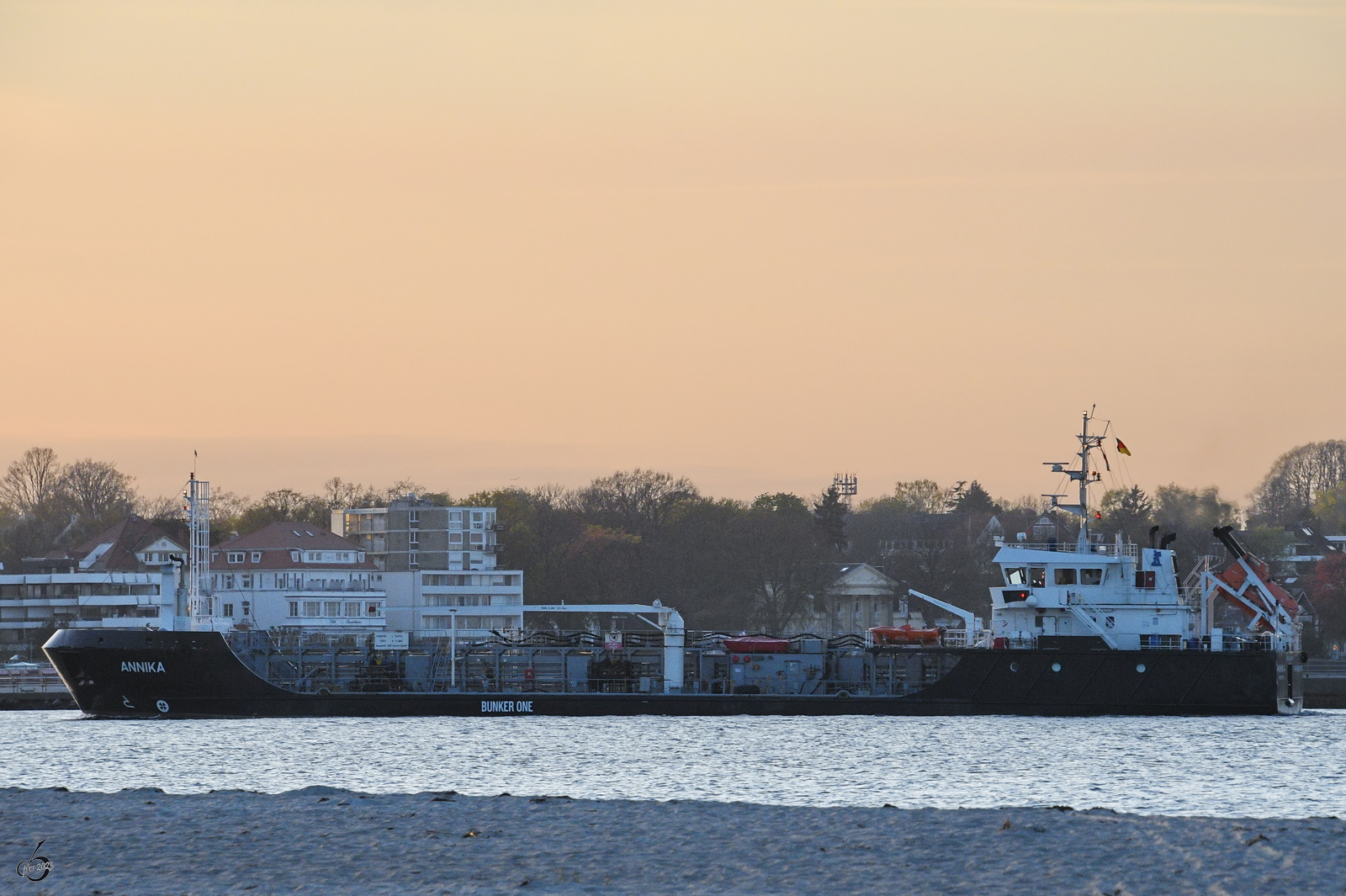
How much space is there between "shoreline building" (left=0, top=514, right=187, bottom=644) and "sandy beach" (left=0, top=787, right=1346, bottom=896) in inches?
3043

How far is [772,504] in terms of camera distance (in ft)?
454

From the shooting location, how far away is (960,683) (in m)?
54.1

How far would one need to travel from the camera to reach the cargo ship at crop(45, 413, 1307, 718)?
53531 mm

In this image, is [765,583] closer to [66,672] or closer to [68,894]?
[66,672]

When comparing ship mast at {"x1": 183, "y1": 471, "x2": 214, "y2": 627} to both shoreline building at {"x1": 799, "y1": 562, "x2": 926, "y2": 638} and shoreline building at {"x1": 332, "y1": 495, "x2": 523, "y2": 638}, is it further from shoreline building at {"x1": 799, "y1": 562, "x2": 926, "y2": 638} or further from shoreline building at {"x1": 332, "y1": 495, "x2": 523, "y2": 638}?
shoreline building at {"x1": 799, "y1": 562, "x2": 926, "y2": 638}

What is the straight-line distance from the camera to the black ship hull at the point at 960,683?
53406 millimetres

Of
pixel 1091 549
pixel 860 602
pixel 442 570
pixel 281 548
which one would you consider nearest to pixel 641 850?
pixel 1091 549

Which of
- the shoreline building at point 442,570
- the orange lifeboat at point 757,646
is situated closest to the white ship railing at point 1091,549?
the orange lifeboat at point 757,646

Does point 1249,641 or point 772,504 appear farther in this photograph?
point 772,504

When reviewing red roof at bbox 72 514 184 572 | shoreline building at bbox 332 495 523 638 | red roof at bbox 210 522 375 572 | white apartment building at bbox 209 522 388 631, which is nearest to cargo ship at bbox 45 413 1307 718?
white apartment building at bbox 209 522 388 631

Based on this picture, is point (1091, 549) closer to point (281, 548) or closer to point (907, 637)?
point (907, 637)

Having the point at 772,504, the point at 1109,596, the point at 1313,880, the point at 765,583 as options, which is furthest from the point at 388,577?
the point at 1313,880

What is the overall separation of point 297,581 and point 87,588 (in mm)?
17822

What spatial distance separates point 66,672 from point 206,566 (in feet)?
19.3
